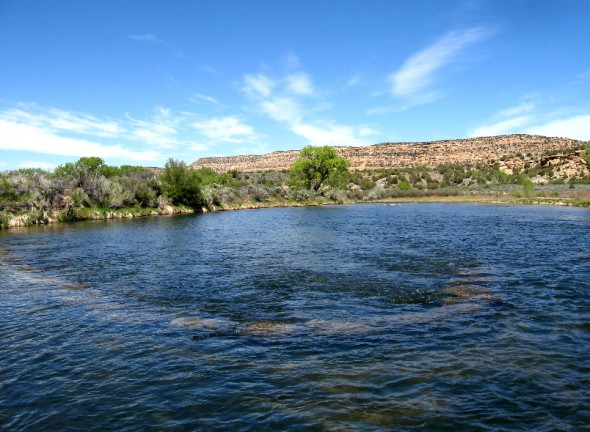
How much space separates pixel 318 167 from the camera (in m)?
83.4

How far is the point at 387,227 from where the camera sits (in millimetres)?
35094

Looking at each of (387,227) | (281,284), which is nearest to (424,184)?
(387,227)

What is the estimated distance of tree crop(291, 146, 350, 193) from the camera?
82312mm

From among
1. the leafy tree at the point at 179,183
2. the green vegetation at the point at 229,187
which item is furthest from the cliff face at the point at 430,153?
the leafy tree at the point at 179,183

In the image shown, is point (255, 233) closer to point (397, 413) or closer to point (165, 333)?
point (165, 333)

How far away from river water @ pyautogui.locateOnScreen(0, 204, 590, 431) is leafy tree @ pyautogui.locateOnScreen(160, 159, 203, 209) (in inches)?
1406

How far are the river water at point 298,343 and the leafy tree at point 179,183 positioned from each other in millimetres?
35719

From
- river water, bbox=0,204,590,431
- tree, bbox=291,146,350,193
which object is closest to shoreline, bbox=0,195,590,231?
tree, bbox=291,146,350,193

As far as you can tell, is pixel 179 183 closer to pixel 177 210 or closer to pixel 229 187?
pixel 177 210

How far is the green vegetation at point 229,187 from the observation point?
41.2 meters

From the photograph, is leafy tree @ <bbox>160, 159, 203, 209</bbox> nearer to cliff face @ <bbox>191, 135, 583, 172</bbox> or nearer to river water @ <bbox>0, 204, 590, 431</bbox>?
river water @ <bbox>0, 204, 590, 431</bbox>

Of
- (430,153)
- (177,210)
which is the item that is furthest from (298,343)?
(430,153)

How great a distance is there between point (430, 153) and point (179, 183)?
117 m

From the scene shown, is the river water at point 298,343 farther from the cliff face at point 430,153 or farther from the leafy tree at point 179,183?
the cliff face at point 430,153
